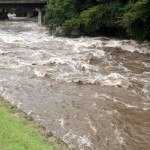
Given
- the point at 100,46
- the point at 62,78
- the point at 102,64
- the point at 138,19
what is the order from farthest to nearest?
the point at 100,46 → the point at 138,19 → the point at 102,64 → the point at 62,78

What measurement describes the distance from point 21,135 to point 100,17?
20.1m

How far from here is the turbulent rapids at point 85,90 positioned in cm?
991

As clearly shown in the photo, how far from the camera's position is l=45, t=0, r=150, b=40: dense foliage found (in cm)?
2195

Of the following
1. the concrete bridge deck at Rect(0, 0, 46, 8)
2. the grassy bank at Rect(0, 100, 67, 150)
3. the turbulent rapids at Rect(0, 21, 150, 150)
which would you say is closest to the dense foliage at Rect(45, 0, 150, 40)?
the turbulent rapids at Rect(0, 21, 150, 150)

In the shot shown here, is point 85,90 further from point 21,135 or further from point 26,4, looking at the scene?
point 26,4

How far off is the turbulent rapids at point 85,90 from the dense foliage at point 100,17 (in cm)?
160

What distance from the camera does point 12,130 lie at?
331 inches

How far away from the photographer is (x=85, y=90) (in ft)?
45.9

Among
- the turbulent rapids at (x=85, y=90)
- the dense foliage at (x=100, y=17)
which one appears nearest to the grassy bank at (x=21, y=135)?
the turbulent rapids at (x=85, y=90)

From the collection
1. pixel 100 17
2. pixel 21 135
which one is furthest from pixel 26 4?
pixel 21 135

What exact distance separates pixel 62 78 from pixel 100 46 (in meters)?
8.95

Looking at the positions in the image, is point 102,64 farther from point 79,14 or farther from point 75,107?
point 79,14

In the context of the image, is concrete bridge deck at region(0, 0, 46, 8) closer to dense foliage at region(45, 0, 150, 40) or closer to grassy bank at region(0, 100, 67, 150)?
dense foliage at region(45, 0, 150, 40)

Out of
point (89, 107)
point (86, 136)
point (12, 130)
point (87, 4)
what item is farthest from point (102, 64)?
point (87, 4)
